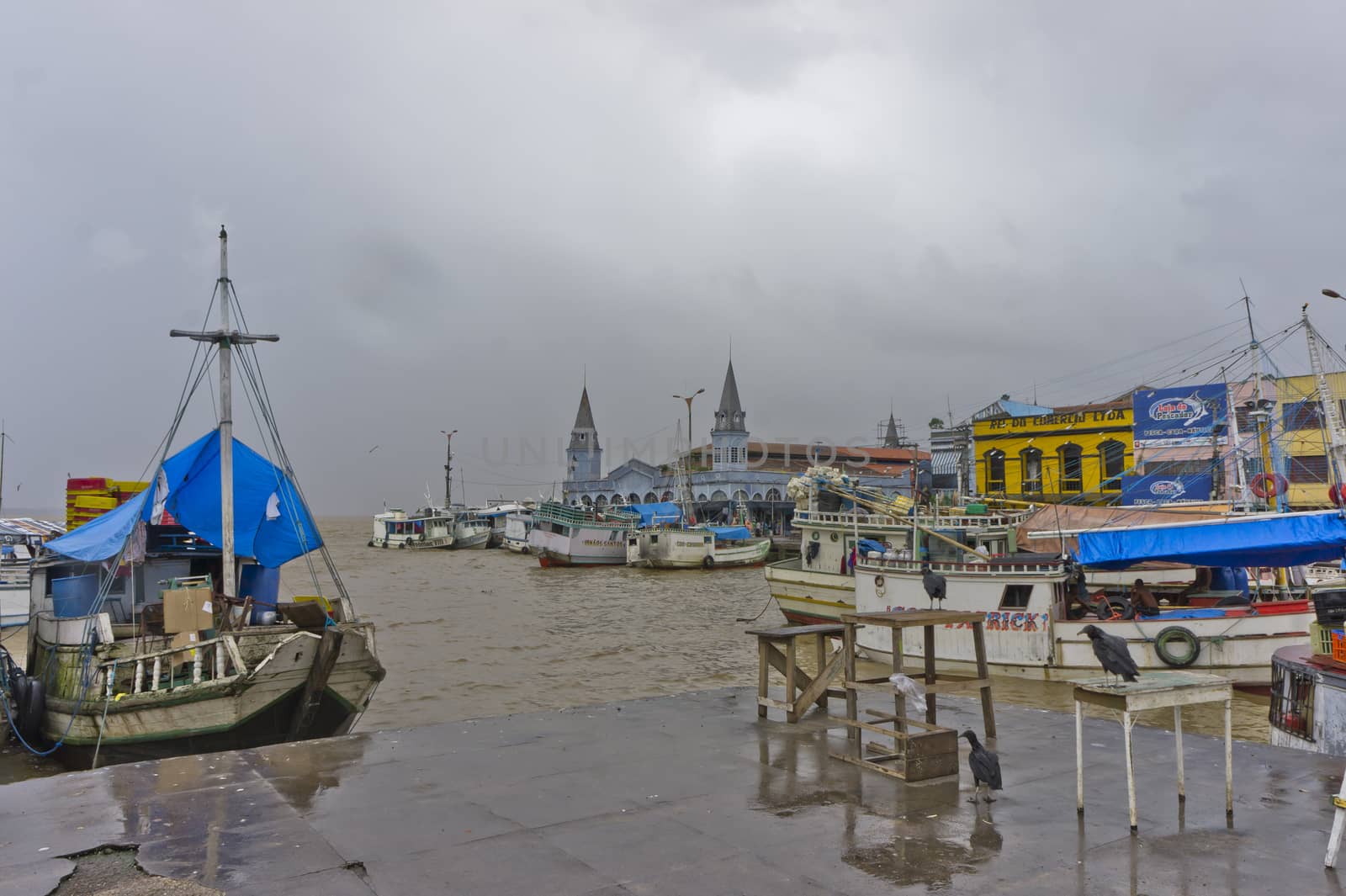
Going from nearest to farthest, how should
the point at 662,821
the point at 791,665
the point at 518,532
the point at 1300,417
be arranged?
the point at 662,821
the point at 791,665
the point at 1300,417
the point at 518,532

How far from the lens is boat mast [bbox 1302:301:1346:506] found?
16469mm

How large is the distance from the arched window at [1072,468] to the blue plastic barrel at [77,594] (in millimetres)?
42341

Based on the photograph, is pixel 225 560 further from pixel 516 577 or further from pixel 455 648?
pixel 516 577

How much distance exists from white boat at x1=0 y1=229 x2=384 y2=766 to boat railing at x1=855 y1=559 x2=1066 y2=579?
12.9 metres

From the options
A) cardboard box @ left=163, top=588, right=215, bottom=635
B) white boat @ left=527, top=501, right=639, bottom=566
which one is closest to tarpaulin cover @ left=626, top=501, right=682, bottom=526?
white boat @ left=527, top=501, right=639, bottom=566

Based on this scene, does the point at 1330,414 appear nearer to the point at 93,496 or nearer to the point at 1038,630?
the point at 1038,630

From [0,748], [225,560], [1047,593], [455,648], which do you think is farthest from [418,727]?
[455,648]

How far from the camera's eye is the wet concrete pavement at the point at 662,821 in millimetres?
5410

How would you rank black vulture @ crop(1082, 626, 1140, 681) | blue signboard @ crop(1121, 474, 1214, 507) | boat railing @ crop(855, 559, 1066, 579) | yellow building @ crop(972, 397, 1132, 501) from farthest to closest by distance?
yellow building @ crop(972, 397, 1132, 501)
blue signboard @ crop(1121, 474, 1214, 507)
boat railing @ crop(855, 559, 1066, 579)
black vulture @ crop(1082, 626, 1140, 681)

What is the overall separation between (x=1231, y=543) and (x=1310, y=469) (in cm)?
2671

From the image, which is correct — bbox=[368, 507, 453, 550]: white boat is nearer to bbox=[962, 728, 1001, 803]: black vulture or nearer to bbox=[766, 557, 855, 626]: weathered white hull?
bbox=[766, 557, 855, 626]: weathered white hull

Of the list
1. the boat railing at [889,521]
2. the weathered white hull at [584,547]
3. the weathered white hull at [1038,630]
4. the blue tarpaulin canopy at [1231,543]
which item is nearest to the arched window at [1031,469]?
the boat railing at [889,521]

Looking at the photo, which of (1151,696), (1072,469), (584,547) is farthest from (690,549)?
(1151,696)

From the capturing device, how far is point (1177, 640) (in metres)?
18.0
